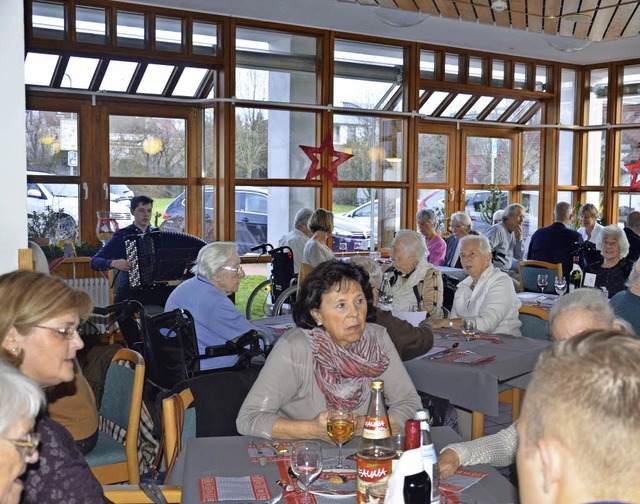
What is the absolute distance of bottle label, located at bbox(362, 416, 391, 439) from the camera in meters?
2.27

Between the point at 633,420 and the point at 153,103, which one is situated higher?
the point at 153,103

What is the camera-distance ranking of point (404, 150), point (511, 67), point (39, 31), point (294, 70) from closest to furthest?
point (39, 31) → point (294, 70) → point (404, 150) → point (511, 67)

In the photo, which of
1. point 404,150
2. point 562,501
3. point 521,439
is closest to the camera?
point 562,501

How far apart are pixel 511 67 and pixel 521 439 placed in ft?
37.3

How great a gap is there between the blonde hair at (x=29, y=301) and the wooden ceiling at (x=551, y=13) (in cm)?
421

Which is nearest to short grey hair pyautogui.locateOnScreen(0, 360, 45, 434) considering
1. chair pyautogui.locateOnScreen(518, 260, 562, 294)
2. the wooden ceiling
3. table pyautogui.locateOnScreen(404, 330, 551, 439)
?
table pyautogui.locateOnScreen(404, 330, 551, 439)

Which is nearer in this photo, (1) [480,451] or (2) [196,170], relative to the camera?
(1) [480,451]

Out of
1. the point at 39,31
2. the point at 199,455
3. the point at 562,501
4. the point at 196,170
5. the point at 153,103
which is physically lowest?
the point at 199,455

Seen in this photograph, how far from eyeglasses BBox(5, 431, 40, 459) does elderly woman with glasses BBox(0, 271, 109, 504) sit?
67cm

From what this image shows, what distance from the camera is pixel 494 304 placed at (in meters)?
5.32

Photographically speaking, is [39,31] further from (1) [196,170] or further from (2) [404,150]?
(2) [404,150]

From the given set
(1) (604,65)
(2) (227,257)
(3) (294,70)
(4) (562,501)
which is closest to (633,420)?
(4) (562,501)

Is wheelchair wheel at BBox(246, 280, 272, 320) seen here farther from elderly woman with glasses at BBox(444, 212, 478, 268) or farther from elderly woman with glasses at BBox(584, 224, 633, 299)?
elderly woman with glasses at BBox(584, 224, 633, 299)

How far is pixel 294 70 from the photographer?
1009 cm
